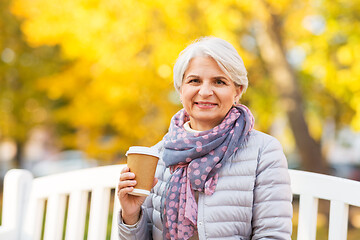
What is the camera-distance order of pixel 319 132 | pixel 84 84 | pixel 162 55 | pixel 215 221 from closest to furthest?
1. pixel 215 221
2. pixel 162 55
3. pixel 84 84
4. pixel 319 132

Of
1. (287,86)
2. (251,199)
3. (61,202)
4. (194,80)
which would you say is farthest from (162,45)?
(251,199)

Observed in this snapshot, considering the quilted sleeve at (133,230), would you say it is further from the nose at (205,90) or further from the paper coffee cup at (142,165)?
the nose at (205,90)

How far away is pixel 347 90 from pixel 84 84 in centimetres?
504

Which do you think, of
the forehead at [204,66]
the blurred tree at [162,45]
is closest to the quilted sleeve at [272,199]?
the forehead at [204,66]

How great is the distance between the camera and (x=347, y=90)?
6555 millimetres

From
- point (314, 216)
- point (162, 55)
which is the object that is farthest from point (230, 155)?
point (162, 55)

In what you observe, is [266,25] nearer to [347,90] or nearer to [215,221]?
[347,90]

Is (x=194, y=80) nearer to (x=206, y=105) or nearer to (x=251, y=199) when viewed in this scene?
(x=206, y=105)

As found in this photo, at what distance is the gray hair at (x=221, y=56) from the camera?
6.65 ft

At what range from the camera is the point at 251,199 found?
6.48 feet

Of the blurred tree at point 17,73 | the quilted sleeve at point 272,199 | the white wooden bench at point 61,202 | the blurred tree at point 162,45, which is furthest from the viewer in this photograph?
the blurred tree at point 17,73

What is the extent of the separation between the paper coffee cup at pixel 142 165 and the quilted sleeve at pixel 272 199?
51cm

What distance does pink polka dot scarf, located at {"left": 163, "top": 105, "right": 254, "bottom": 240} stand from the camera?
2.01m

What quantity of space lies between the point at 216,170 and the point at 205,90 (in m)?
0.38
